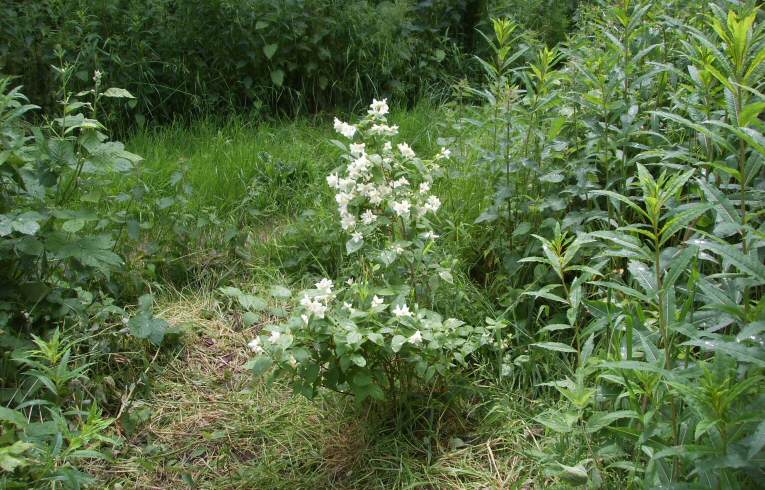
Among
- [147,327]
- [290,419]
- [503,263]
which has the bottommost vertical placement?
[290,419]

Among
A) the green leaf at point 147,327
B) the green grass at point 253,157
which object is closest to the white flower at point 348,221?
the green leaf at point 147,327

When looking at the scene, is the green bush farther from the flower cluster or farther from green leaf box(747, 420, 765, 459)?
green leaf box(747, 420, 765, 459)

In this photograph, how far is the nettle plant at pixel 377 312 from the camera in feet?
8.64

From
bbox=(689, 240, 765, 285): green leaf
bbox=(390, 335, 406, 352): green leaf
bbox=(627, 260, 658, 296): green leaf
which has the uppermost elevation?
bbox=(689, 240, 765, 285): green leaf

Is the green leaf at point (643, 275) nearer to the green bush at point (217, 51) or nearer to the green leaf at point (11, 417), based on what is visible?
the green leaf at point (11, 417)

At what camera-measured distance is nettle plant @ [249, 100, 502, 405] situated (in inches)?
104

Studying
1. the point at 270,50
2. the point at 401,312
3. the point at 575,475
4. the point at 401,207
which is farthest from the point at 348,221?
the point at 270,50

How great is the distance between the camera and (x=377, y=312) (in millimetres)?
2695

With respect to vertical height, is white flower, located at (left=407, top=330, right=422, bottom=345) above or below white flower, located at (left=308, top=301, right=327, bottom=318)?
below

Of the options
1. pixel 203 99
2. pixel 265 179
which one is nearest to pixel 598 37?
pixel 265 179

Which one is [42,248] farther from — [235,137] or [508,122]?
[235,137]

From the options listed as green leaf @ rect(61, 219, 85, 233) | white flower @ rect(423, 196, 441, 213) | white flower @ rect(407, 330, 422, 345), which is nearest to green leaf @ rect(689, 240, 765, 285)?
white flower @ rect(407, 330, 422, 345)

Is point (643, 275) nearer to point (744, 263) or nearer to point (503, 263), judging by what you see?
point (744, 263)

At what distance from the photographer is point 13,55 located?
549 centimetres
